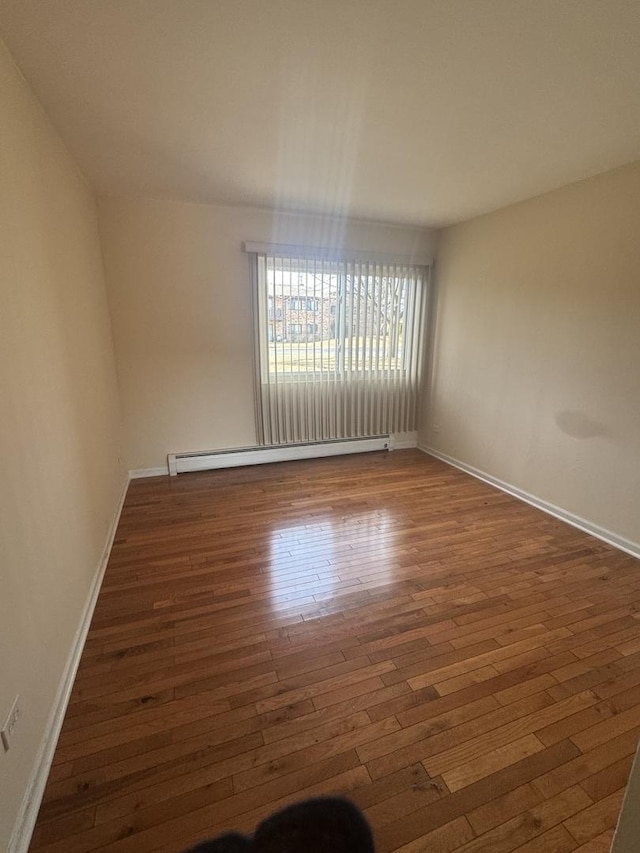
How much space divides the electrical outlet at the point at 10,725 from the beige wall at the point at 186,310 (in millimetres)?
2788

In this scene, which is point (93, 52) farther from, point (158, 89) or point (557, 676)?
point (557, 676)

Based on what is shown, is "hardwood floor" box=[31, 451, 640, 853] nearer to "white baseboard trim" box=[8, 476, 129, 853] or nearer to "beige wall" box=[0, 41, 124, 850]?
"white baseboard trim" box=[8, 476, 129, 853]

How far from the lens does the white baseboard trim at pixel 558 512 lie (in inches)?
99.0

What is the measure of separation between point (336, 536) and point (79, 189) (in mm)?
3066

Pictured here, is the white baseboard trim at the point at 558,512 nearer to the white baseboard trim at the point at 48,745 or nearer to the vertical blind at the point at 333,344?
the vertical blind at the point at 333,344

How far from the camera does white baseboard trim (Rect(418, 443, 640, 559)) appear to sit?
8.25ft

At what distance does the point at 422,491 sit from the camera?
3428 millimetres

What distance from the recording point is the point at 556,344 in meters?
2.89

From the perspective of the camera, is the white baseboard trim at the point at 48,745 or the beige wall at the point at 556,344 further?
the beige wall at the point at 556,344

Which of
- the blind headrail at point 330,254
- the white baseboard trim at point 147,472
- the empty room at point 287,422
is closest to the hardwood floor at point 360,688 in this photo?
the empty room at point 287,422

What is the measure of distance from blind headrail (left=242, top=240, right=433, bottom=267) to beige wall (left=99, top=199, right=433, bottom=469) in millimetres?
79

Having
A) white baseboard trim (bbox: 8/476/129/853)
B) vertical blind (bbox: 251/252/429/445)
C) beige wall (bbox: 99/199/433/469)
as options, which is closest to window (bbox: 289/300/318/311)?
vertical blind (bbox: 251/252/429/445)

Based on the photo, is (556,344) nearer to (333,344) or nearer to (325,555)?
(333,344)

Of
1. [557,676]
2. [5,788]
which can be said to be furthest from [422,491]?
[5,788]
